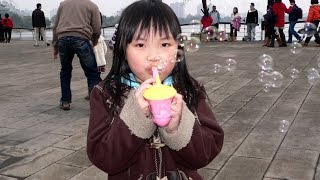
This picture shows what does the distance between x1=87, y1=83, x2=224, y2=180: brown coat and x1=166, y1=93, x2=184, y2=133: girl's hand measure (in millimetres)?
22

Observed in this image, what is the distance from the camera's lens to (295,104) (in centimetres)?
591

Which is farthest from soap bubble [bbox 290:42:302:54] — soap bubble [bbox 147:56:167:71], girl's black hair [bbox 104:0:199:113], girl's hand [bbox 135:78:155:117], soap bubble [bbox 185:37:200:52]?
girl's hand [bbox 135:78:155:117]

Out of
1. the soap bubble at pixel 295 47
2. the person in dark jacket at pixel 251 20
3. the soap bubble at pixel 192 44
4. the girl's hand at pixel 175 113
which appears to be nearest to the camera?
the girl's hand at pixel 175 113

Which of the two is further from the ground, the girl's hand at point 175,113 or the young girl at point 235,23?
the young girl at point 235,23

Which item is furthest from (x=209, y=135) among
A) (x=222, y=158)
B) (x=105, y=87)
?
(x=222, y=158)

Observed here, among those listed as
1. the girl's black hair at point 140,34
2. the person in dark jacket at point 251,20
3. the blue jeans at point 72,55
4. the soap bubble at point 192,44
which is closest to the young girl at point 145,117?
the girl's black hair at point 140,34

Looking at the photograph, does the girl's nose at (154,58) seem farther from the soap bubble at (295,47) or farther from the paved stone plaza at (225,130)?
the soap bubble at (295,47)

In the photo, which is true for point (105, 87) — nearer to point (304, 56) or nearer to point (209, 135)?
point (209, 135)

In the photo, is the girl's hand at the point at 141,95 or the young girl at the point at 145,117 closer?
the girl's hand at the point at 141,95


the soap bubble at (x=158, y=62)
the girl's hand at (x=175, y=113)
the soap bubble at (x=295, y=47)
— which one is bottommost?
the girl's hand at (x=175, y=113)

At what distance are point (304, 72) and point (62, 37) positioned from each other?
541 centimetres

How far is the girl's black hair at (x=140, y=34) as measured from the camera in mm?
1727

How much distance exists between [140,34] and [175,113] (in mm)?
407

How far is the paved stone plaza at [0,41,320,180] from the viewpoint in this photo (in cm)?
355
